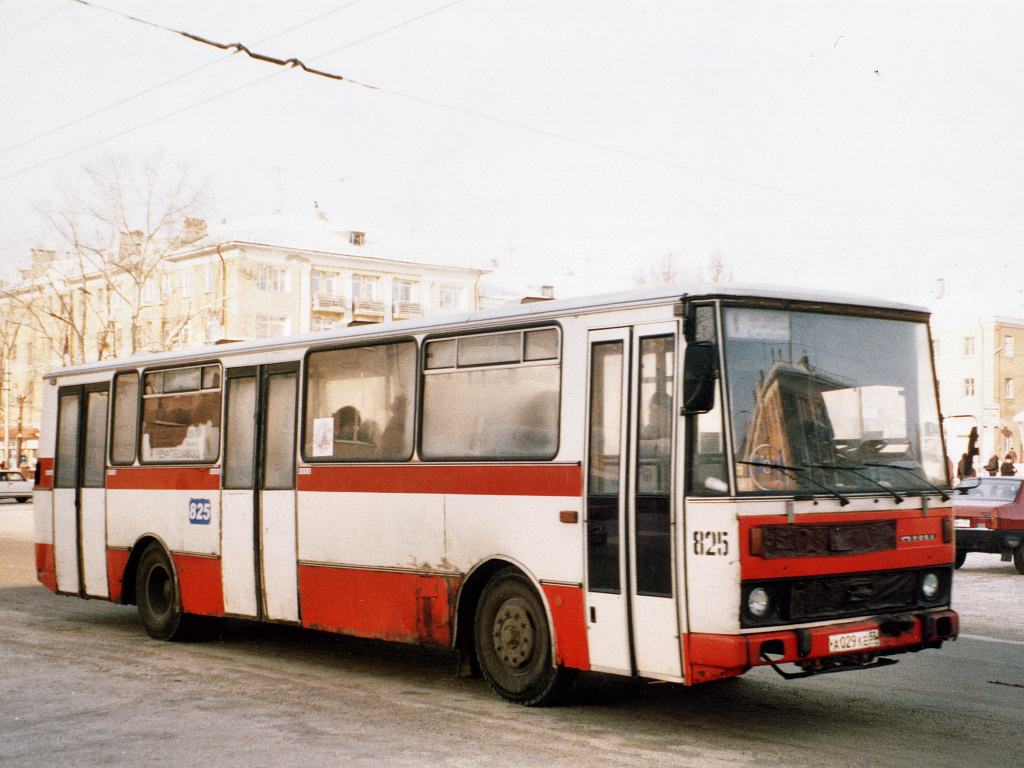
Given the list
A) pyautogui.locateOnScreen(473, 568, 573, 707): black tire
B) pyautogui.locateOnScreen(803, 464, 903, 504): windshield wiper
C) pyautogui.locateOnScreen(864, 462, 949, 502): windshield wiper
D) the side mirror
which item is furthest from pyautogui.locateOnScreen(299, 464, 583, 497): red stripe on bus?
pyautogui.locateOnScreen(864, 462, 949, 502): windshield wiper

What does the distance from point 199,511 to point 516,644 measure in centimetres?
458

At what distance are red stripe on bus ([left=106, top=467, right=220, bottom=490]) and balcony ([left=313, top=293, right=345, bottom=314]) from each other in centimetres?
5931

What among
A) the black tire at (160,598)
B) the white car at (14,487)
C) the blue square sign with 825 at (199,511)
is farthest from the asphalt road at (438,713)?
the white car at (14,487)

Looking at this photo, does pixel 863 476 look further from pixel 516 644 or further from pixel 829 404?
pixel 516 644

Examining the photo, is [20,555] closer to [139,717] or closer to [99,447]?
[99,447]

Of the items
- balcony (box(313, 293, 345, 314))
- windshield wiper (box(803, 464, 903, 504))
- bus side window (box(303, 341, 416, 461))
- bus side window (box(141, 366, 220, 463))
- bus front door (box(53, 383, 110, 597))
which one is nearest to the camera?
windshield wiper (box(803, 464, 903, 504))

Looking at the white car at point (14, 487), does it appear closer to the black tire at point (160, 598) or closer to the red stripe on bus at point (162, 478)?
the red stripe on bus at point (162, 478)

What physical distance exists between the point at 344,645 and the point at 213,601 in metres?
1.33

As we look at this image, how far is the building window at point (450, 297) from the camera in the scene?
→ 78.4m

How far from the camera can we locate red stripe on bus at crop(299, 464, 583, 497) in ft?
27.0

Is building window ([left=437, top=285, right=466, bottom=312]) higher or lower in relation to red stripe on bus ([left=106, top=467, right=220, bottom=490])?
higher

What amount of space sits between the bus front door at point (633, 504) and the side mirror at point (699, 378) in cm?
38

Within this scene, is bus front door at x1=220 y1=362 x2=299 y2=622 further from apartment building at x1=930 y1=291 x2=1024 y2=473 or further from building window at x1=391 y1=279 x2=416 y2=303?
apartment building at x1=930 y1=291 x2=1024 y2=473

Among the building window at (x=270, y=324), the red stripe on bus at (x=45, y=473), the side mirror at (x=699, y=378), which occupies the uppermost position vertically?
the building window at (x=270, y=324)
